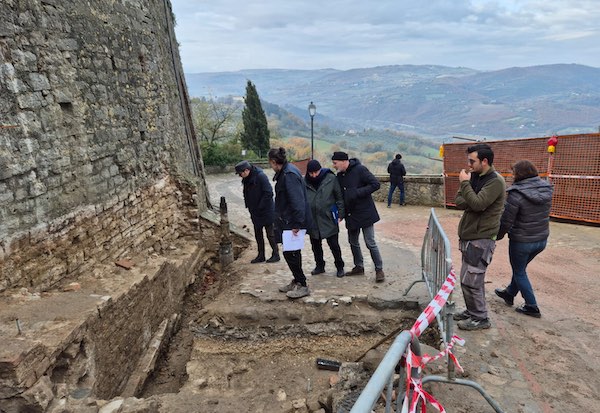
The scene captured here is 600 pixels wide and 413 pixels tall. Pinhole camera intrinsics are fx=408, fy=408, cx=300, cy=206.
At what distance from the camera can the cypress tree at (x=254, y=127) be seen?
112 ft

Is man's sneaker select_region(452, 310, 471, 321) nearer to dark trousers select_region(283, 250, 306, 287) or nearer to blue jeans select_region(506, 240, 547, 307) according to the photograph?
blue jeans select_region(506, 240, 547, 307)

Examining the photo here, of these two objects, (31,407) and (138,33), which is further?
(138,33)

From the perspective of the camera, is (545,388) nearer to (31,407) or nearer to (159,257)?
(31,407)

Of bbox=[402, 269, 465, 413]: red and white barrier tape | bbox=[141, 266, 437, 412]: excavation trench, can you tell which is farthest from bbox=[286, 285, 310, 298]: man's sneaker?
bbox=[402, 269, 465, 413]: red and white barrier tape

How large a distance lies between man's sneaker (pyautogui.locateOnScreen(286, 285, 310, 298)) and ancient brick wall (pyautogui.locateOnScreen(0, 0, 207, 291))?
2.39 meters

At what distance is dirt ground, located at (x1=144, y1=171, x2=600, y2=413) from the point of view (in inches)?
132

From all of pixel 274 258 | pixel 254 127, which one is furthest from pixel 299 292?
pixel 254 127

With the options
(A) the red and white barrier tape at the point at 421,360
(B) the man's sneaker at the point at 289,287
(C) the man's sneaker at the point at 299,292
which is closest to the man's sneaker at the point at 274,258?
(B) the man's sneaker at the point at 289,287

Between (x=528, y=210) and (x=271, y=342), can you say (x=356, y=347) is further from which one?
(x=528, y=210)

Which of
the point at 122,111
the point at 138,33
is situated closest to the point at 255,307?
the point at 122,111

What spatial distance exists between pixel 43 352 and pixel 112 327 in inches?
43.6

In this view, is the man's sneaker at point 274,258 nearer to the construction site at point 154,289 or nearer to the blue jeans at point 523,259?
the construction site at point 154,289

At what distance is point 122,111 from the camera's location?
575cm

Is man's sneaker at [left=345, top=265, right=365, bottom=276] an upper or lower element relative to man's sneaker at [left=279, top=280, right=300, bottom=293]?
lower
